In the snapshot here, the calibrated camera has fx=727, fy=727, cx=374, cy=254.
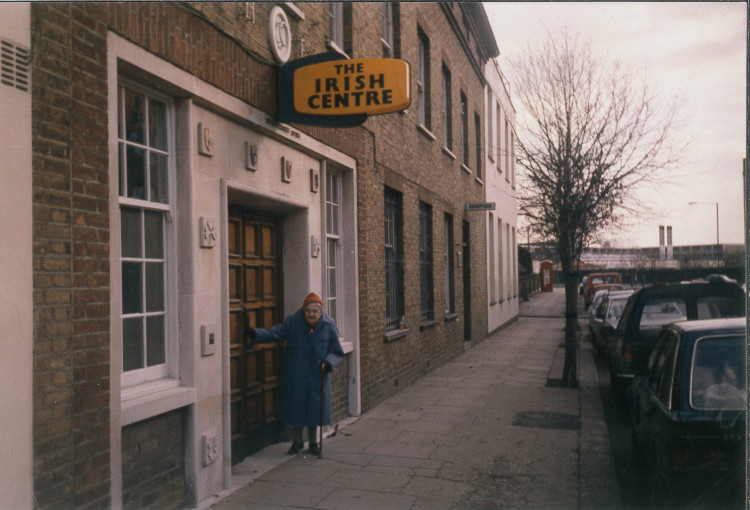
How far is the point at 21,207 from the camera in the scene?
12.2ft

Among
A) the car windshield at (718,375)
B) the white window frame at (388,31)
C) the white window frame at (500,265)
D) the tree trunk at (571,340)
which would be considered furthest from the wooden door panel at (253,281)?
the white window frame at (500,265)

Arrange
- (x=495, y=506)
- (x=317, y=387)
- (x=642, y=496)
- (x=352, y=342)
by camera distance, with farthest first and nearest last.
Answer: (x=352, y=342) < (x=317, y=387) < (x=642, y=496) < (x=495, y=506)

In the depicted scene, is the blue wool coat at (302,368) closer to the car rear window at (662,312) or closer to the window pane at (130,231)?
the window pane at (130,231)

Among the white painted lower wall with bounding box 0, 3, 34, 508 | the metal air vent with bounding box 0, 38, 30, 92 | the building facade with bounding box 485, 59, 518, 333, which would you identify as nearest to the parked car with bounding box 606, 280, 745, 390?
the white painted lower wall with bounding box 0, 3, 34, 508

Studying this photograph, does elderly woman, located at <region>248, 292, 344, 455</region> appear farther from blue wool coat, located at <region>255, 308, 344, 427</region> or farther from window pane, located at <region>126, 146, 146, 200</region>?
window pane, located at <region>126, 146, 146, 200</region>

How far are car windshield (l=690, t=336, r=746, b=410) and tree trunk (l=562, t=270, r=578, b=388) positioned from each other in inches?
283

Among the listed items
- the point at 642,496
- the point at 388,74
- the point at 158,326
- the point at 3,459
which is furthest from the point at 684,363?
the point at 3,459

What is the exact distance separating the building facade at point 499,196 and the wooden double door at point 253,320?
13173 mm

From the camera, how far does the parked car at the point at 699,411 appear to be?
177 inches

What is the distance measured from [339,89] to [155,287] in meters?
2.49

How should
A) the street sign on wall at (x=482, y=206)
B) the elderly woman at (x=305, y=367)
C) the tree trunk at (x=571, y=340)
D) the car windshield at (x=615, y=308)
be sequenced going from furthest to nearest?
the car windshield at (x=615, y=308) → the street sign on wall at (x=482, y=206) → the tree trunk at (x=571, y=340) → the elderly woman at (x=305, y=367)

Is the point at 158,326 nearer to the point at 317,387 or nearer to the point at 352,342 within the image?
the point at 317,387

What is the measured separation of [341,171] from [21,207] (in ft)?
19.3

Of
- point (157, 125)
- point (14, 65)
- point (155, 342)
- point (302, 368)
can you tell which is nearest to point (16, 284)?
point (14, 65)
